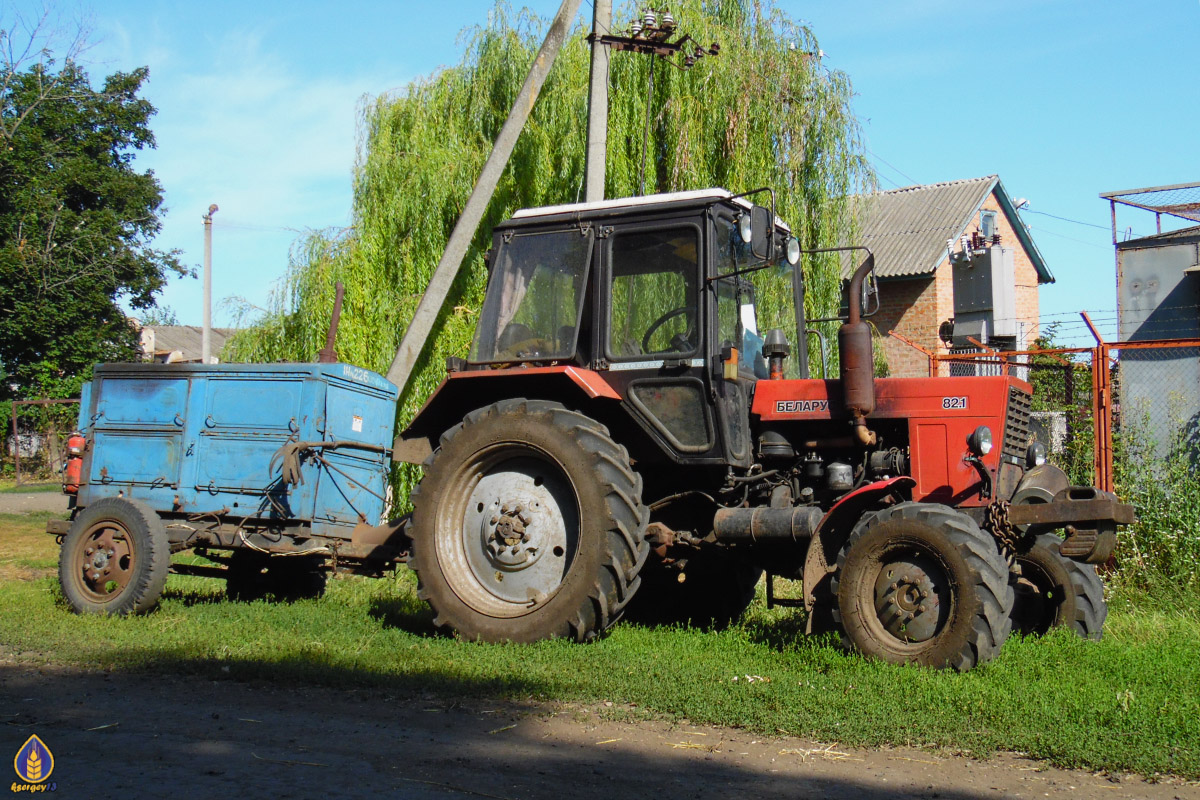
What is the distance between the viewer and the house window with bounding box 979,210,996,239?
87.7ft

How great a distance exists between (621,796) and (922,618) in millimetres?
2527

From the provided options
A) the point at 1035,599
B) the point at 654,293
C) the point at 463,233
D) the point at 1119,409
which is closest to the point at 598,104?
the point at 463,233

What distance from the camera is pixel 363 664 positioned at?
602 centimetres

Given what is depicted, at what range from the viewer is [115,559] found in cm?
786

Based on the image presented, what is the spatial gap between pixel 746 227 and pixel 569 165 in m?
7.17

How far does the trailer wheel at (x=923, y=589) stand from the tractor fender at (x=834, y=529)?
0.23 metres

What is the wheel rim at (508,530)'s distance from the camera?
6793mm

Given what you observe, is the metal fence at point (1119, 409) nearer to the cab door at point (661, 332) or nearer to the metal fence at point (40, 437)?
the cab door at point (661, 332)

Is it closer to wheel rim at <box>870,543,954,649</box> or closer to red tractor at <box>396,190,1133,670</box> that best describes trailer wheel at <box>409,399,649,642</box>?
red tractor at <box>396,190,1133,670</box>

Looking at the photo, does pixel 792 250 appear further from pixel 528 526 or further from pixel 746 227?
pixel 528 526

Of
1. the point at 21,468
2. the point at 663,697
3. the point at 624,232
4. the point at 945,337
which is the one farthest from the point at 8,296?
the point at 663,697

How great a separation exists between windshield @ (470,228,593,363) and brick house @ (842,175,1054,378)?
16.7 m

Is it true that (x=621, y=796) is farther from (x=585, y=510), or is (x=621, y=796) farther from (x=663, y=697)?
(x=585, y=510)

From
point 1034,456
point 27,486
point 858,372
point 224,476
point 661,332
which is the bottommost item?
point 27,486
